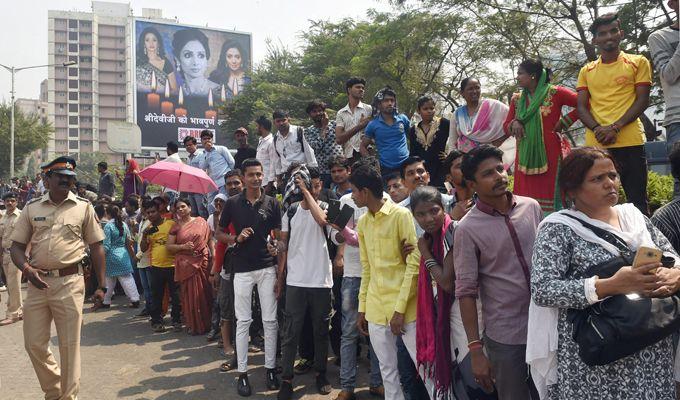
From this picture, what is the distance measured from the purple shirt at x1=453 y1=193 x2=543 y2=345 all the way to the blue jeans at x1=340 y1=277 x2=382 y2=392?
7.31ft

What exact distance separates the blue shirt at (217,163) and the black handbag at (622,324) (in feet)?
28.5

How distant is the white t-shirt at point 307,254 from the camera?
17.3 feet

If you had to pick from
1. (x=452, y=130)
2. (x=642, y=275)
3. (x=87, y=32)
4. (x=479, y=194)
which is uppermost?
(x=87, y=32)

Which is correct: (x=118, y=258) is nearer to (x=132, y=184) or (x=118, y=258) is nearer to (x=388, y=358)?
(x=132, y=184)

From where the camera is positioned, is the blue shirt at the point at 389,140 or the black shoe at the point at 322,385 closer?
the black shoe at the point at 322,385

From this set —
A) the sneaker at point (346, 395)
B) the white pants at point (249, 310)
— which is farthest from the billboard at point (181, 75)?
the sneaker at point (346, 395)

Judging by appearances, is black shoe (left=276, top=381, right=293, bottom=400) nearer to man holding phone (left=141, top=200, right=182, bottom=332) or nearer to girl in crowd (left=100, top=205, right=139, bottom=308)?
man holding phone (left=141, top=200, right=182, bottom=332)

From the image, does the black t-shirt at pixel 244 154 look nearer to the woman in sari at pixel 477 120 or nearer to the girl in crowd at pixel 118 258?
the girl in crowd at pixel 118 258

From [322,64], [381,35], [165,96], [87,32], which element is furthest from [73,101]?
[381,35]

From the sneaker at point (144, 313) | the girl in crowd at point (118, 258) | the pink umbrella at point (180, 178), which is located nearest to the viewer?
the pink umbrella at point (180, 178)

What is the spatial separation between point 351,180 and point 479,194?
1616 millimetres

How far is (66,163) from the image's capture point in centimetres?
552

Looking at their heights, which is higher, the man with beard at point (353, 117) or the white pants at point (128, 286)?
the man with beard at point (353, 117)

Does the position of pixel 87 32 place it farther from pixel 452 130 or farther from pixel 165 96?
pixel 452 130
